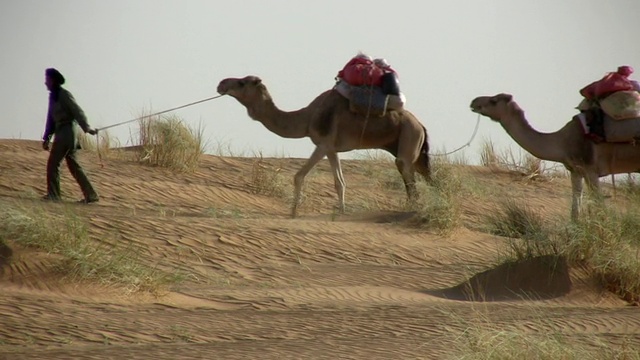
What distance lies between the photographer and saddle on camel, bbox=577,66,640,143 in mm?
17109

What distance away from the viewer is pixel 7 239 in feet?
41.5

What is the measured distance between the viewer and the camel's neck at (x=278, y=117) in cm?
2005

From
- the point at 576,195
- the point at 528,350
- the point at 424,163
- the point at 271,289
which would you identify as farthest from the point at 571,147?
the point at 528,350

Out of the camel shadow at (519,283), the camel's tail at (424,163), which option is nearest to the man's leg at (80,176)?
the camel's tail at (424,163)

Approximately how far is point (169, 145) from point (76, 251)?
1120 centimetres

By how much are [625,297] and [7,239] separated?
5.95 m

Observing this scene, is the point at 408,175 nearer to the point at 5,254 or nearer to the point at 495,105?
the point at 495,105

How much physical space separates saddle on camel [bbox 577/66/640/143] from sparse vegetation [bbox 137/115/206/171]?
315 inches

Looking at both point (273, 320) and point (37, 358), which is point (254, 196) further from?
point (37, 358)

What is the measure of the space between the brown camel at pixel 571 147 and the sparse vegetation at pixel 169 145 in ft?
20.8

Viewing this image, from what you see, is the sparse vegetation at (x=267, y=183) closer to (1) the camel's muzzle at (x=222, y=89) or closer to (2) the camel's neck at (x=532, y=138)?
(1) the camel's muzzle at (x=222, y=89)

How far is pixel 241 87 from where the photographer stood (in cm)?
2000

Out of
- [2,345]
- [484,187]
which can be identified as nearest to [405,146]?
[484,187]

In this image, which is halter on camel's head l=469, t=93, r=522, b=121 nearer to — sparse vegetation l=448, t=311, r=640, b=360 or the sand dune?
the sand dune
